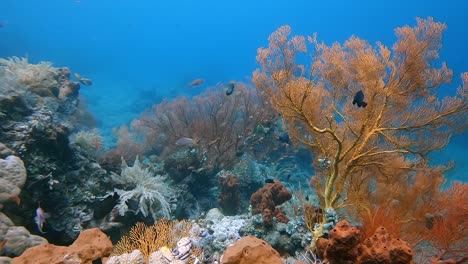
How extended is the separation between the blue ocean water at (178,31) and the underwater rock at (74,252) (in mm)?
31400

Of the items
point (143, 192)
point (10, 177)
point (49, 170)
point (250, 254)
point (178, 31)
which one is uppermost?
point (178, 31)

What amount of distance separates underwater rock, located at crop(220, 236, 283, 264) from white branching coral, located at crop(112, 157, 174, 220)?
10.3 ft

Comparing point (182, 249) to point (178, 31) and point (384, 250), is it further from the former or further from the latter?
point (178, 31)

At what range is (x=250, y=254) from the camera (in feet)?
10.4

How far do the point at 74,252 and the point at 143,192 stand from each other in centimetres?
265

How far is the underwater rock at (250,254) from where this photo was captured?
10.4ft

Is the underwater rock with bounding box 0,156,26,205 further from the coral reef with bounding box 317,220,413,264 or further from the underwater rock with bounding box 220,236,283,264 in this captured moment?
the coral reef with bounding box 317,220,413,264

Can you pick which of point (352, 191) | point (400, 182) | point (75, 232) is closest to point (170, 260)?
point (75, 232)

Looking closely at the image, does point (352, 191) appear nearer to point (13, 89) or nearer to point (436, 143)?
point (436, 143)

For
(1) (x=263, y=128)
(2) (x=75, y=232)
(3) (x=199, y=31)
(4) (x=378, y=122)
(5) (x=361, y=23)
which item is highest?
(3) (x=199, y=31)

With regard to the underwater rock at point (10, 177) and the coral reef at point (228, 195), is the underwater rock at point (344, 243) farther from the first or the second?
the coral reef at point (228, 195)

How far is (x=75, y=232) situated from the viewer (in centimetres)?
546

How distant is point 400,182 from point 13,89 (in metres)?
7.67

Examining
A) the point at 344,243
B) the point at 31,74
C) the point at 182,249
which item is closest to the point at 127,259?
the point at 182,249
